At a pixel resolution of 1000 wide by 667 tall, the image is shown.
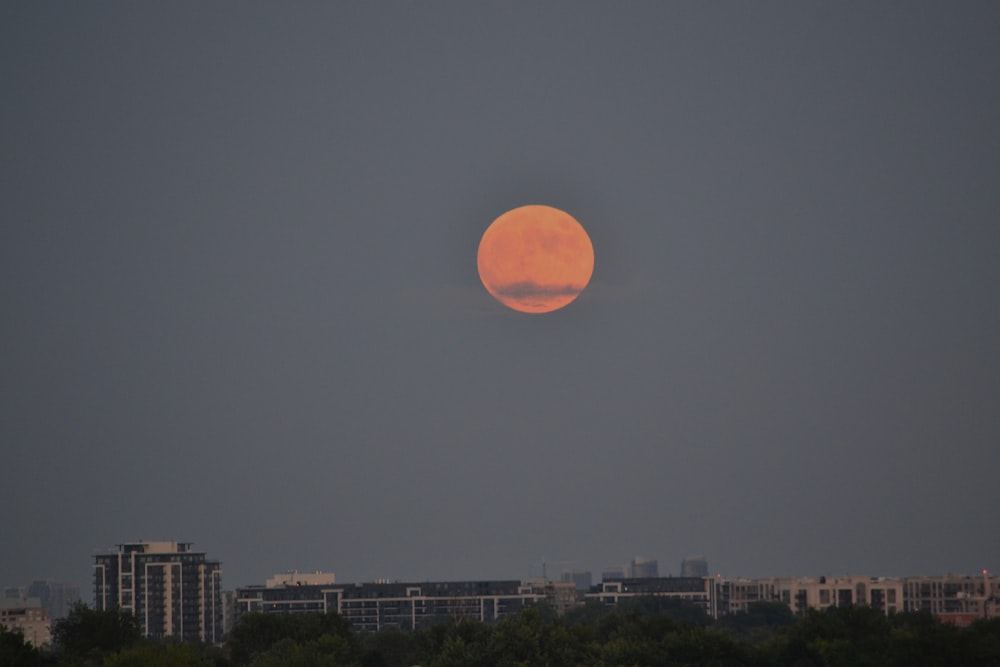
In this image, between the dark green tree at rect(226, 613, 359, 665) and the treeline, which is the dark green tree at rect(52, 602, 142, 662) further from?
the dark green tree at rect(226, 613, 359, 665)

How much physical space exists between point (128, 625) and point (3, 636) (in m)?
27.3

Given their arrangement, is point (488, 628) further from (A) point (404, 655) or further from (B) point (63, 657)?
(A) point (404, 655)

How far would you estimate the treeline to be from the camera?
8219 cm

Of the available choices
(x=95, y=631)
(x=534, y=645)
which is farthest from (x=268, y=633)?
(x=534, y=645)

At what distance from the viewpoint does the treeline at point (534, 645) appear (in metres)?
82.2

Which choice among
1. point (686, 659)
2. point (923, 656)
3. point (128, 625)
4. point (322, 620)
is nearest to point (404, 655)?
point (322, 620)

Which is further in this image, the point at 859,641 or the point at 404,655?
the point at 404,655

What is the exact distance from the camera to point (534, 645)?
82438 millimetres

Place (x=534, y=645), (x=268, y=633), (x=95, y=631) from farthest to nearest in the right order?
(x=268, y=633), (x=95, y=631), (x=534, y=645)

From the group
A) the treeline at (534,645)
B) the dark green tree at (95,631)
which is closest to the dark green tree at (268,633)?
the treeline at (534,645)

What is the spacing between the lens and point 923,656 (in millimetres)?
83312

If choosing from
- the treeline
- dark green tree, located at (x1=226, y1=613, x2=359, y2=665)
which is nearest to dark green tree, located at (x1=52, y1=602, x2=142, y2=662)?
the treeline

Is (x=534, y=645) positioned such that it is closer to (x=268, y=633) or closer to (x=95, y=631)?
(x=268, y=633)

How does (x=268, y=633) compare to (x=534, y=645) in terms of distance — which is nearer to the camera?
(x=534, y=645)
